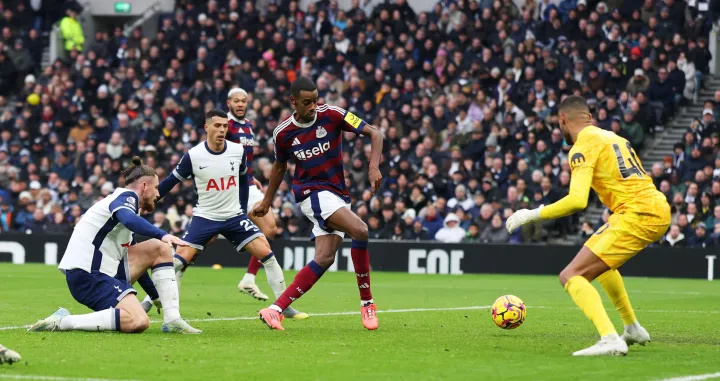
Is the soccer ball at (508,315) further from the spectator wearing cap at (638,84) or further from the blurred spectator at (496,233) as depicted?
the spectator wearing cap at (638,84)

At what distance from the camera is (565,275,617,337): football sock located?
341 inches

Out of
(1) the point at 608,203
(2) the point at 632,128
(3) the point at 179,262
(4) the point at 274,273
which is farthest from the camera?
(2) the point at 632,128

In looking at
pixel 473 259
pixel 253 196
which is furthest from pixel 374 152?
pixel 473 259

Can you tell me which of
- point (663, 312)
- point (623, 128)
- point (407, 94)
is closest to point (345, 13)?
point (407, 94)

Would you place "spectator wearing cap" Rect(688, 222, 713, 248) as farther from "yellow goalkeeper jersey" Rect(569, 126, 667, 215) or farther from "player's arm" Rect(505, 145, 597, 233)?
"player's arm" Rect(505, 145, 597, 233)

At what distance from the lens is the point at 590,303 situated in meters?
8.73

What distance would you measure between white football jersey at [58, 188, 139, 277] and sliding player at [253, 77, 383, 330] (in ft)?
5.37

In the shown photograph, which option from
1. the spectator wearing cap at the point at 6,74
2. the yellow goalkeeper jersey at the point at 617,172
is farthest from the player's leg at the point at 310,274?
the spectator wearing cap at the point at 6,74

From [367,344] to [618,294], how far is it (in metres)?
2.02

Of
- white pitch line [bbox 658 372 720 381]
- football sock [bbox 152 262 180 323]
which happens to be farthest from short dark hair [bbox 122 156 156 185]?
white pitch line [bbox 658 372 720 381]

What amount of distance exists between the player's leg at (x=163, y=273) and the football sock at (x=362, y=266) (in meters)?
1.68

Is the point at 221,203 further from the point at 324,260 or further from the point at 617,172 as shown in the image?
the point at 617,172

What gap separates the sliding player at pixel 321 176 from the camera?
1093 cm

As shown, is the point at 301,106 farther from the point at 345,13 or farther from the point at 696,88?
the point at 345,13
